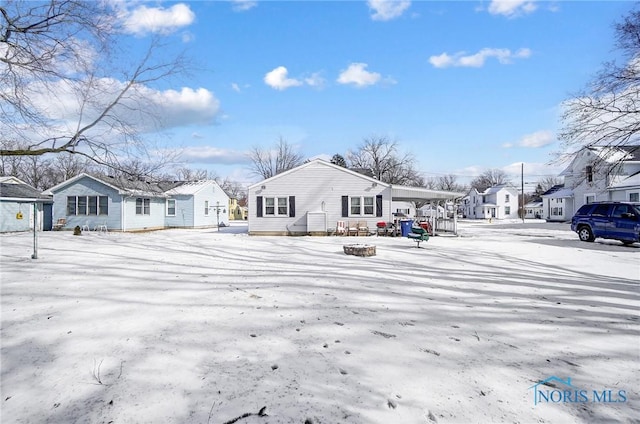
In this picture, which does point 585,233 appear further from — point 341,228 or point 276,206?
point 276,206

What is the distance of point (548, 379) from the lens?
294 centimetres

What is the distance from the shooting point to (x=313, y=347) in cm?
347

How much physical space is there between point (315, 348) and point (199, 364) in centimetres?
115

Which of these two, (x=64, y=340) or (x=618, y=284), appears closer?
(x=64, y=340)

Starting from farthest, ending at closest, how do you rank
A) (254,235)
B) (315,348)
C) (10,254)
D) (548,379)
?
(254,235)
(10,254)
(315,348)
(548,379)

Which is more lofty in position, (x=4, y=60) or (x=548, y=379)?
(x=4, y=60)

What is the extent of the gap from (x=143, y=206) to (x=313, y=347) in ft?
79.3

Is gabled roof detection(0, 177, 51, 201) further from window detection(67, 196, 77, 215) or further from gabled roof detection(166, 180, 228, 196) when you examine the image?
gabled roof detection(166, 180, 228, 196)

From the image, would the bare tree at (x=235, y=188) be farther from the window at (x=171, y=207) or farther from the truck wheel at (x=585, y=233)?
the truck wheel at (x=585, y=233)

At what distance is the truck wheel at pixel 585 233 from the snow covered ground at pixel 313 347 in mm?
9835

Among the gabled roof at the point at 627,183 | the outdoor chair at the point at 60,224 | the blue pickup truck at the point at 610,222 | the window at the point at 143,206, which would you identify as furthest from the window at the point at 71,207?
the gabled roof at the point at 627,183

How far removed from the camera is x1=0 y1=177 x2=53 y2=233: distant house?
2048cm

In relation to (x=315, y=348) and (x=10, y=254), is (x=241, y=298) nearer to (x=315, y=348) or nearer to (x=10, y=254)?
(x=315, y=348)

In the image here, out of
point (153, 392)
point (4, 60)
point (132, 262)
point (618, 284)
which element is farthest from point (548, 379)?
point (4, 60)
